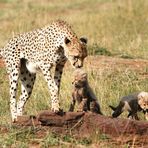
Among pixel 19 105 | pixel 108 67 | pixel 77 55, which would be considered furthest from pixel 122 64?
pixel 77 55

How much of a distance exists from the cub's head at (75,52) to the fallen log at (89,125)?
1054mm

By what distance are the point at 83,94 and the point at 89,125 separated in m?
0.52

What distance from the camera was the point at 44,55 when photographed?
834cm

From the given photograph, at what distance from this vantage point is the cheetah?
8.02 m

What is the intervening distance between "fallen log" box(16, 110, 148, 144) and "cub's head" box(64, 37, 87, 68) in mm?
1054

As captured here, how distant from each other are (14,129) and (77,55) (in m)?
1.35

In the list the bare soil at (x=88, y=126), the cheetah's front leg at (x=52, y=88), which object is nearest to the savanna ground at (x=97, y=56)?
the bare soil at (x=88, y=126)

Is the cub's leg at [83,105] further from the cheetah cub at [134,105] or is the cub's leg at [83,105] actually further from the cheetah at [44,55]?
the cheetah cub at [134,105]

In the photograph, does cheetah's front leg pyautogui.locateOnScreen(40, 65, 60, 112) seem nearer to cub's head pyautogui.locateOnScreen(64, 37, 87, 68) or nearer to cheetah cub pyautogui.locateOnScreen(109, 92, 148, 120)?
cub's head pyautogui.locateOnScreen(64, 37, 87, 68)

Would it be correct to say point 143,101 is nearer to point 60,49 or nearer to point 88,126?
point 88,126

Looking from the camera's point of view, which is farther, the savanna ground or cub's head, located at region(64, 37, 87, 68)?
cub's head, located at region(64, 37, 87, 68)

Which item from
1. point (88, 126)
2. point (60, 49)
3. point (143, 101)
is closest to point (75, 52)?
point (60, 49)

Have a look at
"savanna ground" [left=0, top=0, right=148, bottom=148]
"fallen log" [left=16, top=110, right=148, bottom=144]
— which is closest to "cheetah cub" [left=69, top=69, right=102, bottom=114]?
"fallen log" [left=16, top=110, right=148, bottom=144]

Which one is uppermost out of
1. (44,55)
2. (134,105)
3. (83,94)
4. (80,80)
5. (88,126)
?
(44,55)
